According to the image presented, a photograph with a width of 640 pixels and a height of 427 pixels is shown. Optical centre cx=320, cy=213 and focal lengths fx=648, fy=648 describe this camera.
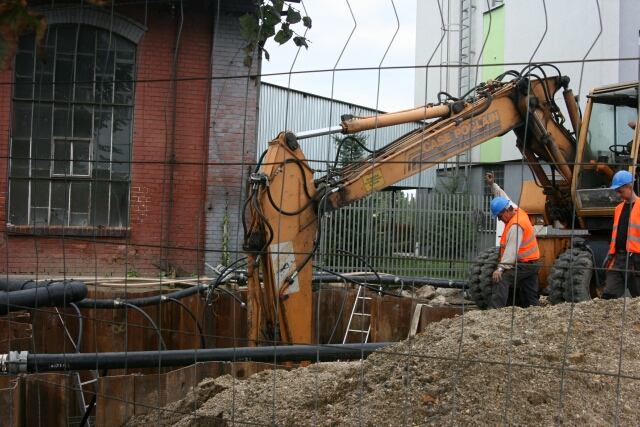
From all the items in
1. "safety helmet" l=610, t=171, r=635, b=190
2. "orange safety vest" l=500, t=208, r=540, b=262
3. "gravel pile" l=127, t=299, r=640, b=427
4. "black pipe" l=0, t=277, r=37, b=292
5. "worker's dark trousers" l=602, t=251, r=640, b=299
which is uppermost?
"safety helmet" l=610, t=171, r=635, b=190

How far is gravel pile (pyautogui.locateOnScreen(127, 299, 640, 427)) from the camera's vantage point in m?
3.16

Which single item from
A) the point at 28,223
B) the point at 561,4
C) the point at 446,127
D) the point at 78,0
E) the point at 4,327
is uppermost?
the point at 561,4

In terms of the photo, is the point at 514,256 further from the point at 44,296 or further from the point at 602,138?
the point at 44,296

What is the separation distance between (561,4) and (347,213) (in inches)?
250

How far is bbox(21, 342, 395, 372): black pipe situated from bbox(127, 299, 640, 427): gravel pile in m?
0.12

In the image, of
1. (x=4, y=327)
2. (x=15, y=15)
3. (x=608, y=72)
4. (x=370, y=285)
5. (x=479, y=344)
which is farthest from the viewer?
(x=608, y=72)

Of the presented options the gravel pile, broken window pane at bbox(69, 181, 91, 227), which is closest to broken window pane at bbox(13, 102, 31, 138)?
broken window pane at bbox(69, 181, 91, 227)

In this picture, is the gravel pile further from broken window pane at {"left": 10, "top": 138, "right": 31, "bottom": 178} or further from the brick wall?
broken window pane at {"left": 10, "top": 138, "right": 31, "bottom": 178}

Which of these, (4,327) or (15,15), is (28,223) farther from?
(15,15)

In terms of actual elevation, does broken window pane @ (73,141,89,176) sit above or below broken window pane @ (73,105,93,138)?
below

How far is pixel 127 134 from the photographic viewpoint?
9977 mm

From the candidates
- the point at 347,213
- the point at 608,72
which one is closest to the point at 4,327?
the point at 347,213

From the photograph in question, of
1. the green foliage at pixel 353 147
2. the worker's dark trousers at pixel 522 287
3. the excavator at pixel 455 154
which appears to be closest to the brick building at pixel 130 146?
the green foliage at pixel 353 147

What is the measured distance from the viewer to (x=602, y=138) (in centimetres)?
767
